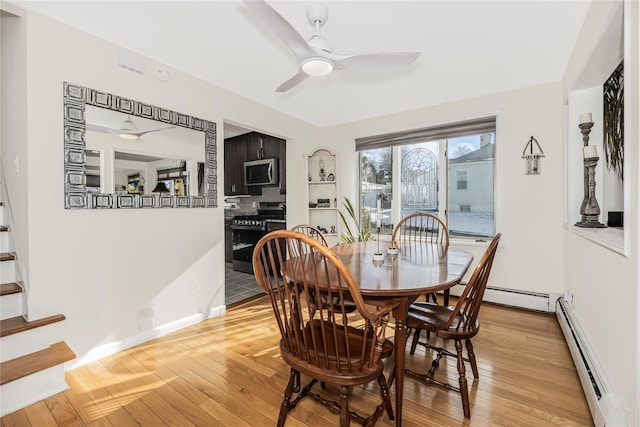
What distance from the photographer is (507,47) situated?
2.42m

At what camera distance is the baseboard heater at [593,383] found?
1.18 metres

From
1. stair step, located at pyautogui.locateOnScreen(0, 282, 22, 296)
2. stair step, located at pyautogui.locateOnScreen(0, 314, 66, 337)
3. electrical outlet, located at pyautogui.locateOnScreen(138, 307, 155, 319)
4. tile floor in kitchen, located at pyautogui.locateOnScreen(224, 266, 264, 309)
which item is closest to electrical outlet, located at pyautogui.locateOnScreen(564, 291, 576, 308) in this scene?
tile floor in kitchen, located at pyautogui.locateOnScreen(224, 266, 264, 309)

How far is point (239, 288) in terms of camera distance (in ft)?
12.7

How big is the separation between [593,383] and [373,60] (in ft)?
7.41

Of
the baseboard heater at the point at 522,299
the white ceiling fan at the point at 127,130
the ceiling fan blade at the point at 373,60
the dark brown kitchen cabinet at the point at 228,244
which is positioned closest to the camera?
the ceiling fan blade at the point at 373,60

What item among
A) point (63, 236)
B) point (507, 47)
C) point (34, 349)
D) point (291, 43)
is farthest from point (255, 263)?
point (507, 47)

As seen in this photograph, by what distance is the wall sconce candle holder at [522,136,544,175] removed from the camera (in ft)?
9.59

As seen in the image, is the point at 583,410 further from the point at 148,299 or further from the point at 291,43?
the point at 148,299

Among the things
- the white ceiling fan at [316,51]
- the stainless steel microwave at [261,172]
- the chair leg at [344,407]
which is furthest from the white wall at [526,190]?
the chair leg at [344,407]

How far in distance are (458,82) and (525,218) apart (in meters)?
1.63

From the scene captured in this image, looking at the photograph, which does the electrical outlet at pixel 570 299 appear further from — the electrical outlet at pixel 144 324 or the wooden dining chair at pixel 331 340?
the electrical outlet at pixel 144 324

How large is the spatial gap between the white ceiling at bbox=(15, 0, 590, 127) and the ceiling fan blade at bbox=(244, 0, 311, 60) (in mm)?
496

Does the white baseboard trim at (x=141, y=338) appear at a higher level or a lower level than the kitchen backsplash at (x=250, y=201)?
lower

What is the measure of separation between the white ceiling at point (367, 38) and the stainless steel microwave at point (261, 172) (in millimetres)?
1246
